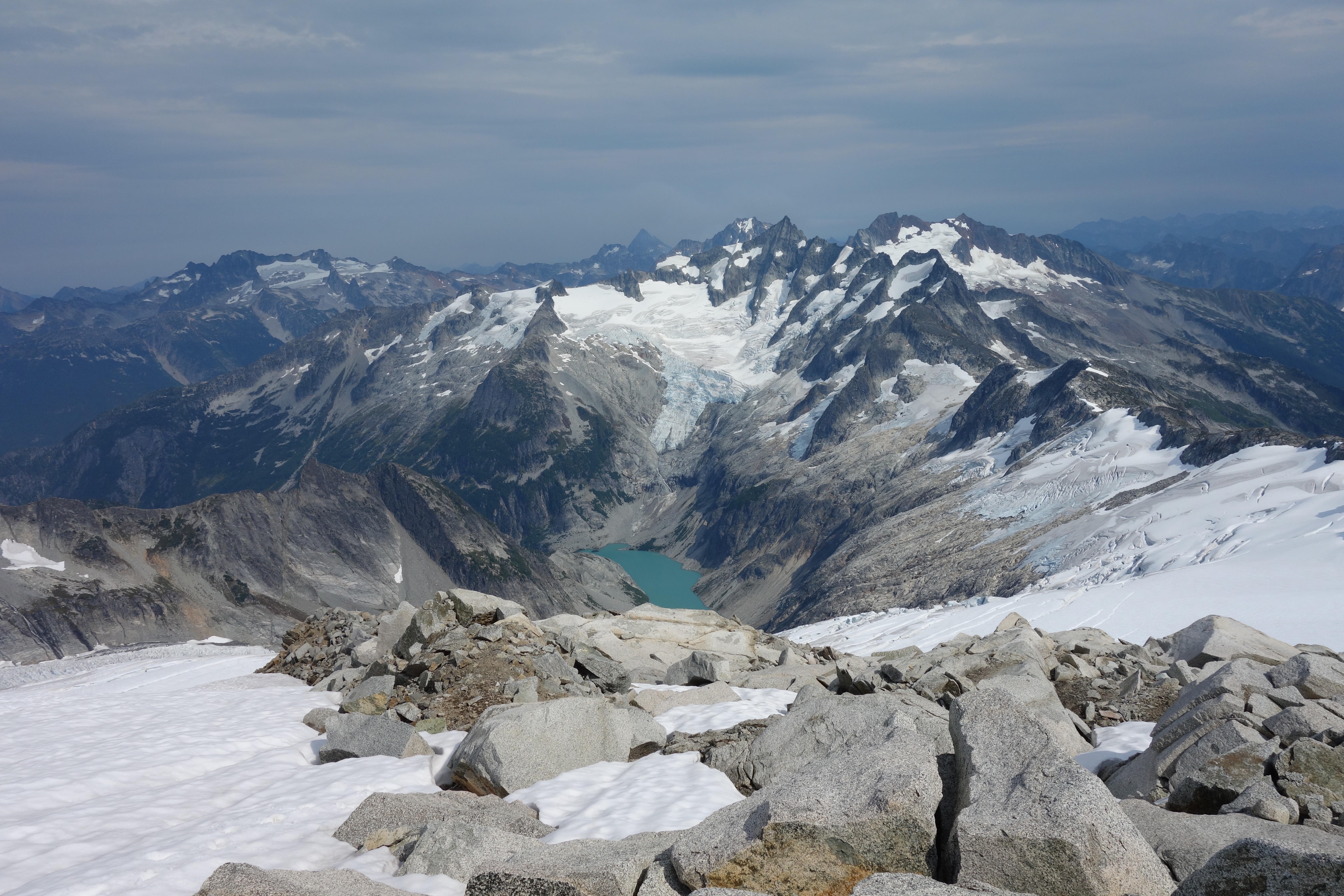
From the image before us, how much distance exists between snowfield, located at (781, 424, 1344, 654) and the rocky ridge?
39.0 m

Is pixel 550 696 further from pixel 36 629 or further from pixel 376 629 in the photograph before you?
pixel 36 629

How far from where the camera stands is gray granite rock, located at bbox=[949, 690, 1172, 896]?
10656mm

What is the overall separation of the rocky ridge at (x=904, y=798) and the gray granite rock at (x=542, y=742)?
5 centimetres

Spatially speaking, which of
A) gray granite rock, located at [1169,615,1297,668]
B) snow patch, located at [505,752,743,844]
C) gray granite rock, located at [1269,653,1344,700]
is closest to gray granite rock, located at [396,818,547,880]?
snow patch, located at [505,752,743,844]

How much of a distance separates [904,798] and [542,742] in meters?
10.7

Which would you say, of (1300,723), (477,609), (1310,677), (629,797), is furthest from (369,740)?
(1310,677)

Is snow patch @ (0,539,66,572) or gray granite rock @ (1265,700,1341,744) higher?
gray granite rock @ (1265,700,1341,744)

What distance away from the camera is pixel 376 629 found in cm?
3872

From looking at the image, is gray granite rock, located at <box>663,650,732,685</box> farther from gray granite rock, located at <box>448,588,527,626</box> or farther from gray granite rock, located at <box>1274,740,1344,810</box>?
gray granite rock, located at <box>1274,740,1344,810</box>

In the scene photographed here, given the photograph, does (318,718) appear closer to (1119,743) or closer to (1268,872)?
(1119,743)

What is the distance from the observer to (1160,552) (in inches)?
4122

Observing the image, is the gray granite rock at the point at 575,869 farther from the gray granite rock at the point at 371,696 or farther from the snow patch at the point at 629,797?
the gray granite rock at the point at 371,696

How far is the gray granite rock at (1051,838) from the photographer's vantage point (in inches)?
420

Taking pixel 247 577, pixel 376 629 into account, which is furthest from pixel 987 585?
pixel 247 577
